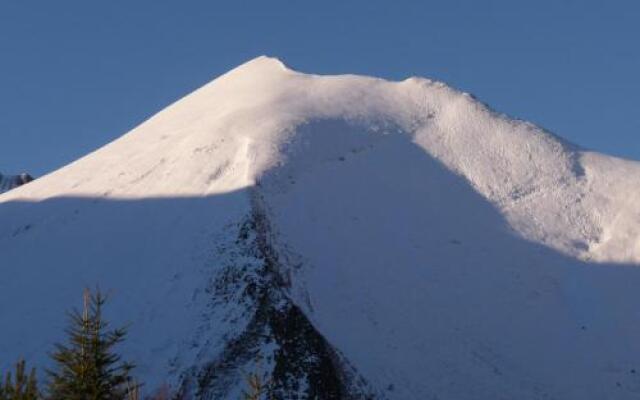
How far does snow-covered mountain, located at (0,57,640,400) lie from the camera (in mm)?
38688

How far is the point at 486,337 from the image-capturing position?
138 feet

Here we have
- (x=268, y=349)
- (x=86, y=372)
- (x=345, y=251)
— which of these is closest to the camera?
(x=86, y=372)

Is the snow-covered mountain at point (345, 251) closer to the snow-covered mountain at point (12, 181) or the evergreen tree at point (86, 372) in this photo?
the evergreen tree at point (86, 372)

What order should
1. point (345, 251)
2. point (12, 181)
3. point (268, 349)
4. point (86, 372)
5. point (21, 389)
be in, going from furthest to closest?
point (12, 181)
point (345, 251)
point (268, 349)
point (86, 372)
point (21, 389)

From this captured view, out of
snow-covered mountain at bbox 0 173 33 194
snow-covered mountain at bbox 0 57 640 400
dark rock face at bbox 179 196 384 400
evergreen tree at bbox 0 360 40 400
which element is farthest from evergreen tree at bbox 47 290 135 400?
snow-covered mountain at bbox 0 173 33 194

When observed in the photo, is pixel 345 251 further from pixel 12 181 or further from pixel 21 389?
pixel 12 181

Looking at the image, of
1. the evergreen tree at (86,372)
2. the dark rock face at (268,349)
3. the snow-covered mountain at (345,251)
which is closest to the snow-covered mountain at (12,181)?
the snow-covered mountain at (345,251)

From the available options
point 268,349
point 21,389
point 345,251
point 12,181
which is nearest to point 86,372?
point 21,389

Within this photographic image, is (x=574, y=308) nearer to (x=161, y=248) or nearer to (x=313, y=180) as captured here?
(x=313, y=180)

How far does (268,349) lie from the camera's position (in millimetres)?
37312

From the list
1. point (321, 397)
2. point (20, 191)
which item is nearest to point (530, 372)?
point (321, 397)

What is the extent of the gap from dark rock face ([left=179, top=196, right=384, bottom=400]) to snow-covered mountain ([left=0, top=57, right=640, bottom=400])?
0.08m

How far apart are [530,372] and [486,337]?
2.54 m

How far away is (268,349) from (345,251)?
368 inches
